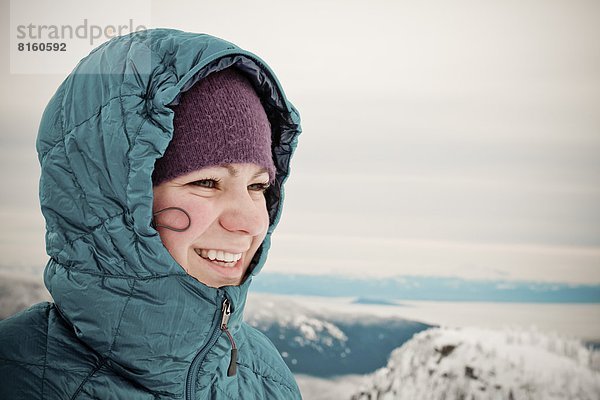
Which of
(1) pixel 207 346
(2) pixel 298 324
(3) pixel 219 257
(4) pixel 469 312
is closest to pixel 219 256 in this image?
(3) pixel 219 257

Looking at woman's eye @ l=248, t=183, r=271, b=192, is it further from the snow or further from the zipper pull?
the snow

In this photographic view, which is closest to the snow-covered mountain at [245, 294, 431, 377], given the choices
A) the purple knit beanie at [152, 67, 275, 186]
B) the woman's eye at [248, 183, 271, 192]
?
the woman's eye at [248, 183, 271, 192]

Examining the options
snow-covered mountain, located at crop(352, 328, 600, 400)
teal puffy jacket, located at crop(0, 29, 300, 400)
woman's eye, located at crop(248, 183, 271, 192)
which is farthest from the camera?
snow-covered mountain, located at crop(352, 328, 600, 400)

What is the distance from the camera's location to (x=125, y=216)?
3.01 ft

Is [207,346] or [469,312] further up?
[207,346]

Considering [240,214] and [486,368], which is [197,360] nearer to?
[240,214]

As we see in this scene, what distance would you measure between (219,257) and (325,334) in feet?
4.51

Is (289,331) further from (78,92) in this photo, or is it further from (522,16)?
(78,92)

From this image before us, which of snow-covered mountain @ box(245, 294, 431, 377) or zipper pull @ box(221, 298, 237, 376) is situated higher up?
zipper pull @ box(221, 298, 237, 376)

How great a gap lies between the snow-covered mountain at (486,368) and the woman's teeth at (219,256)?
135cm

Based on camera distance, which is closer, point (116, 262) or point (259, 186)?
point (116, 262)

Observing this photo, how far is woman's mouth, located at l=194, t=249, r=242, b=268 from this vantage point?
99 centimetres

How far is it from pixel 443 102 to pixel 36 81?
1.27 metres

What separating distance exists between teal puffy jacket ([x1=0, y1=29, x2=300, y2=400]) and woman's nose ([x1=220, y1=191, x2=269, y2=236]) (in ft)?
0.27
